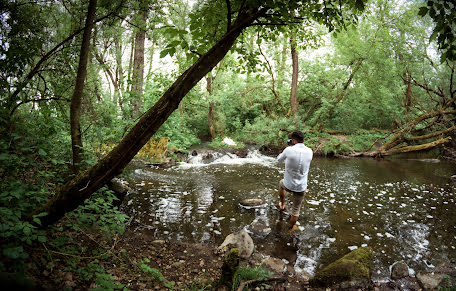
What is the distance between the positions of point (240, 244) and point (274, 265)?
2.12 ft

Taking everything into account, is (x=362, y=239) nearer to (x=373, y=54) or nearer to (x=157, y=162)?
(x=157, y=162)

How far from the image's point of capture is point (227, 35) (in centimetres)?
253

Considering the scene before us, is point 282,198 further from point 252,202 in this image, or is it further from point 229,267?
point 229,267

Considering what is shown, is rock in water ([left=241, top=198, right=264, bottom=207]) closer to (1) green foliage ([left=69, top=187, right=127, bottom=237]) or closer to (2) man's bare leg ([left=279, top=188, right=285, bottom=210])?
(2) man's bare leg ([left=279, top=188, right=285, bottom=210])

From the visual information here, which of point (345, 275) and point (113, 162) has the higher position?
point (113, 162)

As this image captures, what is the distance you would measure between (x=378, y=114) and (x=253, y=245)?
1815cm

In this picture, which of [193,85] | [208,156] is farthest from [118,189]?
[208,156]

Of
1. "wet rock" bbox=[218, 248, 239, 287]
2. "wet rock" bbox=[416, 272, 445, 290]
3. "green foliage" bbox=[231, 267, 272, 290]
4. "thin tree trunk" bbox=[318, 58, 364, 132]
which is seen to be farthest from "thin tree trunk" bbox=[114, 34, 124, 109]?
"thin tree trunk" bbox=[318, 58, 364, 132]

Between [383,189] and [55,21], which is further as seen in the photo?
[383,189]

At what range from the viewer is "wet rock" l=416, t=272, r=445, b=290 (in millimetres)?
3379

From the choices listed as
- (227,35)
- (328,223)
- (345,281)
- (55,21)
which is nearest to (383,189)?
(328,223)

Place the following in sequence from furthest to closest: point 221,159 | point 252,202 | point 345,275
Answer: point 221,159 → point 252,202 → point 345,275

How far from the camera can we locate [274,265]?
3840 millimetres

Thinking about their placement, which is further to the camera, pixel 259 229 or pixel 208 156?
pixel 208 156
